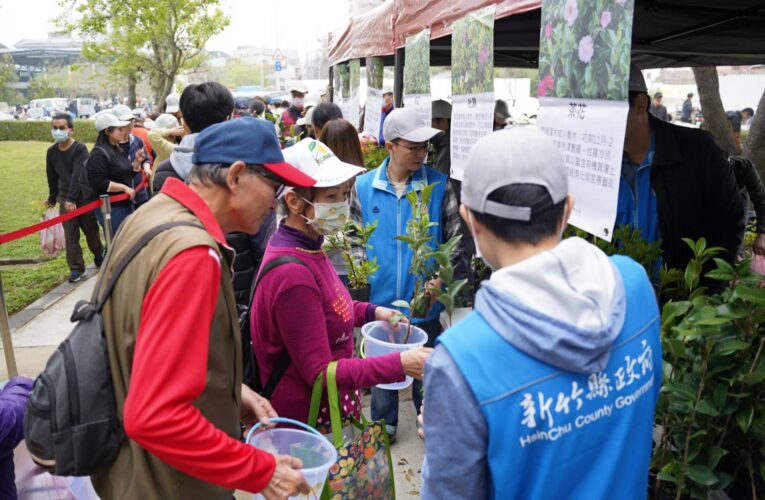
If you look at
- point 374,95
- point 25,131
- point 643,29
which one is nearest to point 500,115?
point 374,95

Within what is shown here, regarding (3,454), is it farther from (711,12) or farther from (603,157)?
(711,12)

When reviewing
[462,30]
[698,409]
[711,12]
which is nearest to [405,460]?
[698,409]

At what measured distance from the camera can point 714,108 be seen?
360 inches

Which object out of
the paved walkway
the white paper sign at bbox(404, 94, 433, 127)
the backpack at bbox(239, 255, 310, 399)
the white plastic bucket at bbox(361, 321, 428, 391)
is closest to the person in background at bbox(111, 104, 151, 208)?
the paved walkway

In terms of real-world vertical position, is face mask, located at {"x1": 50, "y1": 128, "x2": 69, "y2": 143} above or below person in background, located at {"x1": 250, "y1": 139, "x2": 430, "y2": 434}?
above

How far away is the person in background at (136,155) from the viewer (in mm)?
7485

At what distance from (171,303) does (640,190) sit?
2.25m

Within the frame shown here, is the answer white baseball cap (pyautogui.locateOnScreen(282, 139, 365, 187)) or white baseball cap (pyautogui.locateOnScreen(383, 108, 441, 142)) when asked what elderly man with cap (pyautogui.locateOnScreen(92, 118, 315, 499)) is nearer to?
white baseball cap (pyautogui.locateOnScreen(282, 139, 365, 187))

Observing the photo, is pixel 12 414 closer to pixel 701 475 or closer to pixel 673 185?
pixel 701 475

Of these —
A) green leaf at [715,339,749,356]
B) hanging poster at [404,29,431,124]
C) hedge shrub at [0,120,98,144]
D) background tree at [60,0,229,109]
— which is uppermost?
background tree at [60,0,229,109]

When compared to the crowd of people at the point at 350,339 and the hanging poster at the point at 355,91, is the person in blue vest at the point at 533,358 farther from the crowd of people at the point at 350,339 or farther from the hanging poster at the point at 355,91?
the hanging poster at the point at 355,91

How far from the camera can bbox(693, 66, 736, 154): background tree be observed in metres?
9.06

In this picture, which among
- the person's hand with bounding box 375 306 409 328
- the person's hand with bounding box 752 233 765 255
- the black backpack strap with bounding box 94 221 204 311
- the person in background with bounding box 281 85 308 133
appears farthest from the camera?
the person in background with bounding box 281 85 308 133

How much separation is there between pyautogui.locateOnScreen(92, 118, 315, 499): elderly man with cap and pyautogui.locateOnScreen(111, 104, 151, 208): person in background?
244 inches
